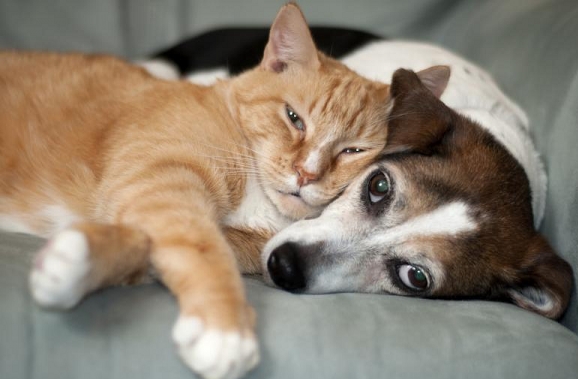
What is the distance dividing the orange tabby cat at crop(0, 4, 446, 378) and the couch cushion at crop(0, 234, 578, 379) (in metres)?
0.10

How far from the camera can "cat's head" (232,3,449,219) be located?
5.75ft

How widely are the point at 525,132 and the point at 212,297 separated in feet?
5.23

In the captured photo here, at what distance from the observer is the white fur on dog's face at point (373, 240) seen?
5.34ft

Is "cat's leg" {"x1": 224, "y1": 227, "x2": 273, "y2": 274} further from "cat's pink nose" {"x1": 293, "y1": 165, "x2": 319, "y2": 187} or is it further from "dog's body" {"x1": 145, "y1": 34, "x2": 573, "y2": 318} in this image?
"cat's pink nose" {"x1": 293, "y1": 165, "x2": 319, "y2": 187}

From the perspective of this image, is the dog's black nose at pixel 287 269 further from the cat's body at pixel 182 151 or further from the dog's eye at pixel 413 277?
the dog's eye at pixel 413 277

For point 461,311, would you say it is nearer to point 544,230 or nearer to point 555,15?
point 544,230

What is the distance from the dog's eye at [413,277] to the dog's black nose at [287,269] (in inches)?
12.2

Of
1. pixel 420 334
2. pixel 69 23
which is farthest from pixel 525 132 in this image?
pixel 69 23

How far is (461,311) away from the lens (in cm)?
145

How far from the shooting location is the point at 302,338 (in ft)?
4.01

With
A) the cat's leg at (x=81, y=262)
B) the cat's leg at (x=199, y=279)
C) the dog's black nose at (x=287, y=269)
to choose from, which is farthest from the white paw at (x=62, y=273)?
the dog's black nose at (x=287, y=269)

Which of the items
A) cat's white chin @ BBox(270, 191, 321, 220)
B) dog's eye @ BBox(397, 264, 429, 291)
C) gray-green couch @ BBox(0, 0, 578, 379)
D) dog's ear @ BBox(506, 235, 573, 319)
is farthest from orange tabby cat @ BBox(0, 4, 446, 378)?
dog's ear @ BBox(506, 235, 573, 319)

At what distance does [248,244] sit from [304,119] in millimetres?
445

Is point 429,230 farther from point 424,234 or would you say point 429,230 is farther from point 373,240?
point 373,240
